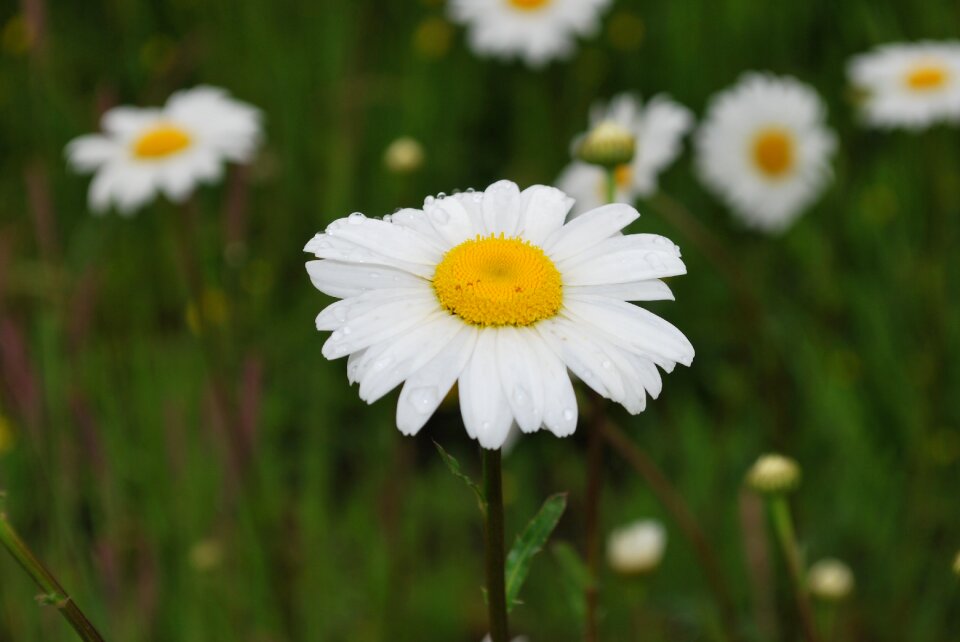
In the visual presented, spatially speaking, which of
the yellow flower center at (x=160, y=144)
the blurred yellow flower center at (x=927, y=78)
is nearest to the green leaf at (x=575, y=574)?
the yellow flower center at (x=160, y=144)

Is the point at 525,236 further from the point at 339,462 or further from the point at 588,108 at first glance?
the point at 588,108

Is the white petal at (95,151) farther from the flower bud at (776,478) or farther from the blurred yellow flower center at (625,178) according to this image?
the flower bud at (776,478)

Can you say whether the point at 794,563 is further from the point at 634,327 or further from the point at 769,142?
the point at 769,142

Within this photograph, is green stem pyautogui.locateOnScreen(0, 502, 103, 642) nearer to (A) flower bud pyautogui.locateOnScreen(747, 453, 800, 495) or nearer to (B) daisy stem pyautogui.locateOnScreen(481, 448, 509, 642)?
(B) daisy stem pyautogui.locateOnScreen(481, 448, 509, 642)

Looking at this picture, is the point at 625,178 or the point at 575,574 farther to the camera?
the point at 625,178

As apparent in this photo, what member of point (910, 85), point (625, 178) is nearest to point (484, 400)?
point (625, 178)

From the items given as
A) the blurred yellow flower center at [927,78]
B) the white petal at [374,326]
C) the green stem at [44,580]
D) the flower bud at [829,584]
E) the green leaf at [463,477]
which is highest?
the blurred yellow flower center at [927,78]
